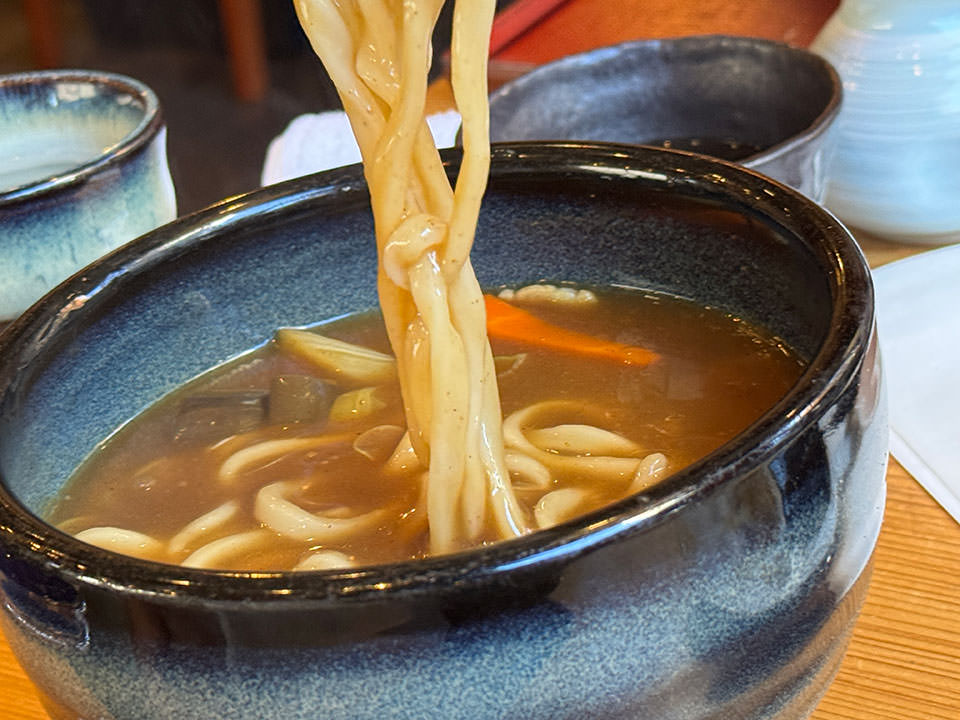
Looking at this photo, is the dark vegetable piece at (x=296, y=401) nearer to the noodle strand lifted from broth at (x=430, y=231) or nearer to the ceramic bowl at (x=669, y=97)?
the noodle strand lifted from broth at (x=430, y=231)

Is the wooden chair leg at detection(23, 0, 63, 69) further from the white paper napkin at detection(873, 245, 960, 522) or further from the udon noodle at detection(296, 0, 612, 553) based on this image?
the udon noodle at detection(296, 0, 612, 553)

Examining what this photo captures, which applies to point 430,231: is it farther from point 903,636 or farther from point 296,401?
point 903,636

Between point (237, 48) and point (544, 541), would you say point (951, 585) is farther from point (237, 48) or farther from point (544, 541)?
point (237, 48)

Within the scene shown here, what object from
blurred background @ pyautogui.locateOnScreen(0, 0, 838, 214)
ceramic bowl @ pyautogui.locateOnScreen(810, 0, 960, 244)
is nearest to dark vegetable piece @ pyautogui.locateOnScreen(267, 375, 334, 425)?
ceramic bowl @ pyautogui.locateOnScreen(810, 0, 960, 244)

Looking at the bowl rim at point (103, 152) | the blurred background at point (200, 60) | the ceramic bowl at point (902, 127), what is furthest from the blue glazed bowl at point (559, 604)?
the blurred background at point (200, 60)

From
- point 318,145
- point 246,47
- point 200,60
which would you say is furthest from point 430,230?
point 200,60
